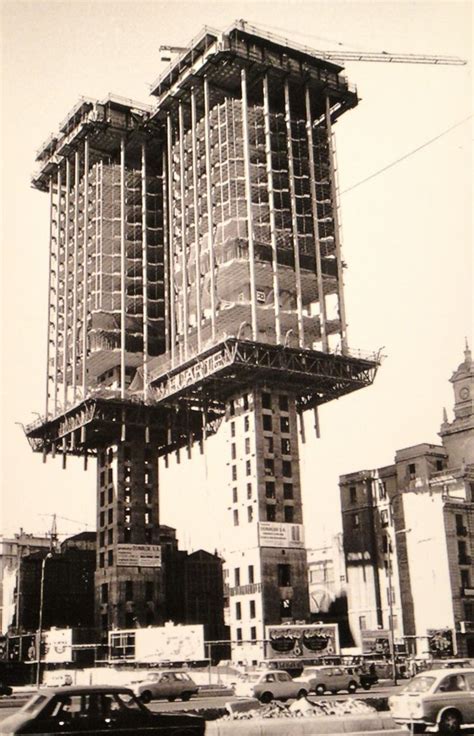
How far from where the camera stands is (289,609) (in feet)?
333

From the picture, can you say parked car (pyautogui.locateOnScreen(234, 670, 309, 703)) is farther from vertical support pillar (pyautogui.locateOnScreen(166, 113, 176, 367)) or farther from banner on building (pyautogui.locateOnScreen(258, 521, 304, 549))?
vertical support pillar (pyautogui.locateOnScreen(166, 113, 176, 367))

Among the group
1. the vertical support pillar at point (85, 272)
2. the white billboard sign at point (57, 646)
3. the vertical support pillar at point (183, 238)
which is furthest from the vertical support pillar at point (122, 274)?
the white billboard sign at point (57, 646)

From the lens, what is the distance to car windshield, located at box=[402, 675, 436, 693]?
31000 mm

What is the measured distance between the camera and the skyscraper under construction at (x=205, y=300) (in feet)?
347

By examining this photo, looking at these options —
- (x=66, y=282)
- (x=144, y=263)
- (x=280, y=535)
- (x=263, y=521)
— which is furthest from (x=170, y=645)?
(x=66, y=282)

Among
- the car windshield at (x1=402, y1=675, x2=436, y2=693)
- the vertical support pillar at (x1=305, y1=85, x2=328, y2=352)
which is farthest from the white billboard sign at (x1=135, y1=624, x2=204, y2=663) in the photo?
the car windshield at (x1=402, y1=675, x2=436, y2=693)

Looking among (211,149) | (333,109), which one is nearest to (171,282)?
(211,149)

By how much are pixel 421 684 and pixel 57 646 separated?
6862 centimetres

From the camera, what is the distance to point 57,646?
9275cm

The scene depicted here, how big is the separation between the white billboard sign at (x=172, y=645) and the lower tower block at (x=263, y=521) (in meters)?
13.5

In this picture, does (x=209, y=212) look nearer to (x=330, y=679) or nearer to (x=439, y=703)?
(x=330, y=679)

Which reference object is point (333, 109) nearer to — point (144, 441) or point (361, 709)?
point (144, 441)

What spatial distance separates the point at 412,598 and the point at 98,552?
44.4m

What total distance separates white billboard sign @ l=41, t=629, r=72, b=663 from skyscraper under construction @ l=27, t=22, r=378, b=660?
1413cm
